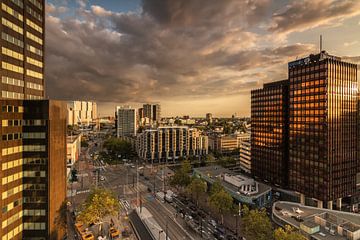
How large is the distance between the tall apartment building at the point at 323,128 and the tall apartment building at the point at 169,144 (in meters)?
90.2

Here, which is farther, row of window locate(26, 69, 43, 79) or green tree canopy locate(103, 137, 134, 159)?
green tree canopy locate(103, 137, 134, 159)

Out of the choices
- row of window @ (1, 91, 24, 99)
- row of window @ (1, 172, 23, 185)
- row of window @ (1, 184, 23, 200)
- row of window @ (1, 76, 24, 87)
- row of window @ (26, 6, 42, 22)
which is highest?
row of window @ (26, 6, 42, 22)

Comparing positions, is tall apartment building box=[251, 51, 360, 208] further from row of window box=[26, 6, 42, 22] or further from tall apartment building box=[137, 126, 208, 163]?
row of window box=[26, 6, 42, 22]

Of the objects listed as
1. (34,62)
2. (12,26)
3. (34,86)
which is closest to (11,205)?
(34,86)

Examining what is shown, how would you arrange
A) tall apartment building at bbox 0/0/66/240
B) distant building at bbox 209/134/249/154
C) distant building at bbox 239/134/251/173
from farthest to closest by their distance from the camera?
1. distant building at bbox 209/134/249/154
2. distant building at bbox 239/134/251/173
3. tall apartment building at bbox 0/0/66/240

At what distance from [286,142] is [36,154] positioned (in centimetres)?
9950

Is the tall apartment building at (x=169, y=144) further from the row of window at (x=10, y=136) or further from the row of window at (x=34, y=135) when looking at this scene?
the row of window at (x=10, y=136)

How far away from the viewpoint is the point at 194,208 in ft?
262

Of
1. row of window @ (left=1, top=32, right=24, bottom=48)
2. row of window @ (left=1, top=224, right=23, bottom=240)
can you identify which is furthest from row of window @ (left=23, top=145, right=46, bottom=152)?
row of window @ (left=1, top=32, right=24, bottom=48)

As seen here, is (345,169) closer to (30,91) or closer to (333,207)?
(333,207)

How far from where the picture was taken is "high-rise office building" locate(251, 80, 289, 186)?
102 metres

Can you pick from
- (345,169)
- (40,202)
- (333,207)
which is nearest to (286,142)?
(345,169)

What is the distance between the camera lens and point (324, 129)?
79312 mm

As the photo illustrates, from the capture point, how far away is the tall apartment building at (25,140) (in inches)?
1966
